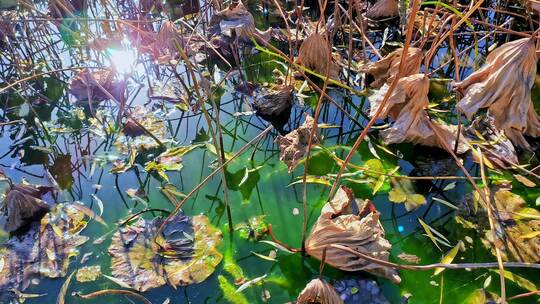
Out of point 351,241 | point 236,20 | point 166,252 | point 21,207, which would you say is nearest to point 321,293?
point 351,241

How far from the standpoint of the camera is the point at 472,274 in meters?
1.06

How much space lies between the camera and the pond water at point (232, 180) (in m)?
1.07

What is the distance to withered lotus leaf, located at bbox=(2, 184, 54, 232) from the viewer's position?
1208 mm

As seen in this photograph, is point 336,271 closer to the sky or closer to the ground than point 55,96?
closer to the ground

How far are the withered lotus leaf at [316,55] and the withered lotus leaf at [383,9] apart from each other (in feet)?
1.72

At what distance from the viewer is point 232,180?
1.38 m

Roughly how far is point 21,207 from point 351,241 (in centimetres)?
85

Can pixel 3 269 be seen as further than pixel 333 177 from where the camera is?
No

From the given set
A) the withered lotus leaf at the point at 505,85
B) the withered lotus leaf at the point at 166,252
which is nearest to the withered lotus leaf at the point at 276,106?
the withered lotus leaf at the point at 166,252

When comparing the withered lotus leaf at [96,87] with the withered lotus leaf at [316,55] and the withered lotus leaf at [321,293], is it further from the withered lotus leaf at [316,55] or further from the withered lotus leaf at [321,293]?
the withered lotus leaf at [321,293]

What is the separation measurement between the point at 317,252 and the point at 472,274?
0.36m

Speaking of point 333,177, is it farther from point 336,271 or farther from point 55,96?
point 55,96

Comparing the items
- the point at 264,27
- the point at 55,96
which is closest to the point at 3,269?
the point at 55,96

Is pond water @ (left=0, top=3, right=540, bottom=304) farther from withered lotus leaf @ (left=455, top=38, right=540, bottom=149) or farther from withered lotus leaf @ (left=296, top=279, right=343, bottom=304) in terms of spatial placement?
withered lotus leaf @ (left=455, top=38, right=540, bottom=149)
